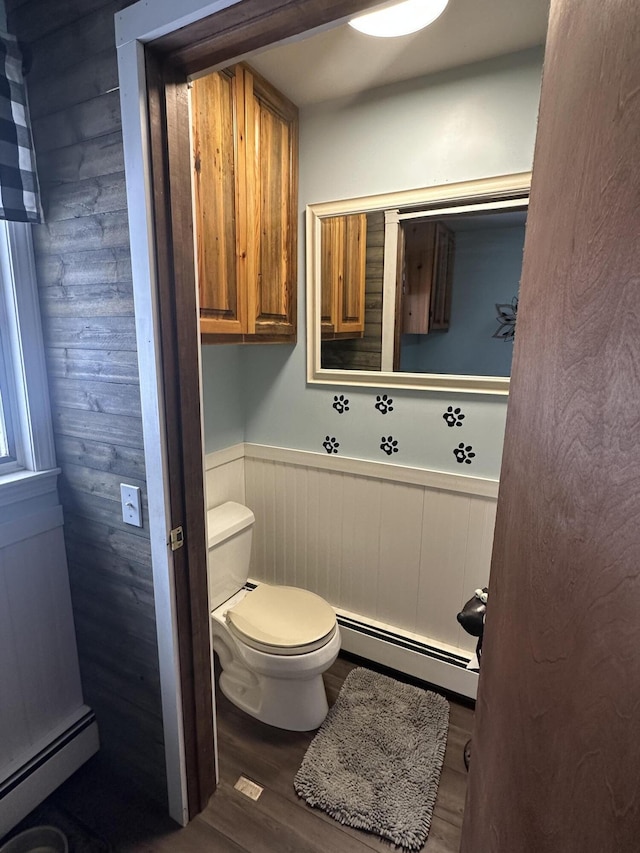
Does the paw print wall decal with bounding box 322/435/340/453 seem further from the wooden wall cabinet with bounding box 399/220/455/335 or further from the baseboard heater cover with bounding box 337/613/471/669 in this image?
the baseboard heater cover with bounding box 337/613/471/669

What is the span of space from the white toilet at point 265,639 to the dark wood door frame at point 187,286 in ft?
0.87

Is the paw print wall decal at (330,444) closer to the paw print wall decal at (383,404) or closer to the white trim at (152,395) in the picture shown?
the paw print wall decal at (383,404)

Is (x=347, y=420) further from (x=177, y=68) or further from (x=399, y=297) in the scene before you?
(x=177, y=68)

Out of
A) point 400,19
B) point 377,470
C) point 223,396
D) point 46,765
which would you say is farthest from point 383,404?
point 46,765

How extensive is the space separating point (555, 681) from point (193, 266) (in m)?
1.10

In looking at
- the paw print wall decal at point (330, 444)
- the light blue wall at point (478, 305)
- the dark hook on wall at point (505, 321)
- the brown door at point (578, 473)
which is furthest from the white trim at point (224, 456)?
the brown door at point (578, 473)

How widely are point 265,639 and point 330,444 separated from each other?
849 millimetres

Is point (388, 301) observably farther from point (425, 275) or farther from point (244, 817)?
point (244, 817)

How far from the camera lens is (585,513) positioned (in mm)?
456

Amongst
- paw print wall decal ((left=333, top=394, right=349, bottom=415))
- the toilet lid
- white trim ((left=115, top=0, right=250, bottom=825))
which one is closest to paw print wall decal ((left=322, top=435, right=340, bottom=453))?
paw print wall decal ((left=333, top=394, right=349, bottom=415))

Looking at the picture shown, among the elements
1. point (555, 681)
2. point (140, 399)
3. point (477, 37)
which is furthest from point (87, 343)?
point (477, 37)

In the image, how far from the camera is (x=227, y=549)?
5.97ft

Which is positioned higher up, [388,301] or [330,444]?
[388,301]

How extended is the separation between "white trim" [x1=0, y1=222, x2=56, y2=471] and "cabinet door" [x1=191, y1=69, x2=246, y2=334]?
457 millimetres
